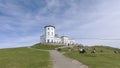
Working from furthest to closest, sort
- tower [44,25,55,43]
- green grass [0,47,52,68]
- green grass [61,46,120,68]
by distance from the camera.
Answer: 1. tower [44,25,55,43]
2. green grass [61,46,120,68]
3. green grass [0,47,52,68]

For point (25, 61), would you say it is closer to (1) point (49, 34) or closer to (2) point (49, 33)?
(1) point (49, 34)

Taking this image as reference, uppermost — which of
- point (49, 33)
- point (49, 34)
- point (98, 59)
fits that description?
point (49, 33)

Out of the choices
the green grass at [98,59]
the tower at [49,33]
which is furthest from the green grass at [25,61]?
the tower at [49,33]

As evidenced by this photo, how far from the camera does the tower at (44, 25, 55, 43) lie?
110312 mm

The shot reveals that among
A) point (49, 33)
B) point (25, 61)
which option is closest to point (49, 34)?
point (49, 33)

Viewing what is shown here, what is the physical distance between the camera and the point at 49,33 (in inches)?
4400

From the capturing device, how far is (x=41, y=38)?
115 meters

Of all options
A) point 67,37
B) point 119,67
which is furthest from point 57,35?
point 119,67

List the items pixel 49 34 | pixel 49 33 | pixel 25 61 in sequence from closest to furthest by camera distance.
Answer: pixel 25 61, pixel 49 34, pixel 49 33

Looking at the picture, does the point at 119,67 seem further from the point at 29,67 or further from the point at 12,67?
the point at 12,67

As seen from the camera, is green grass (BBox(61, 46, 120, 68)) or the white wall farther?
the white wall

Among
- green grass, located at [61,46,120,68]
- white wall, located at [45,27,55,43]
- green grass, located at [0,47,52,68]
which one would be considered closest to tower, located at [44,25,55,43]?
white wall, located at [45,27,55,43]

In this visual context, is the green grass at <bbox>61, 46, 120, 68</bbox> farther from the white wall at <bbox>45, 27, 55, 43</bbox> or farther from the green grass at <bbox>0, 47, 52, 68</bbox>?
the white wall at <bbox>45, 27, 55, 43</bbox>

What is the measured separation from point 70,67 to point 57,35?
91465mm
